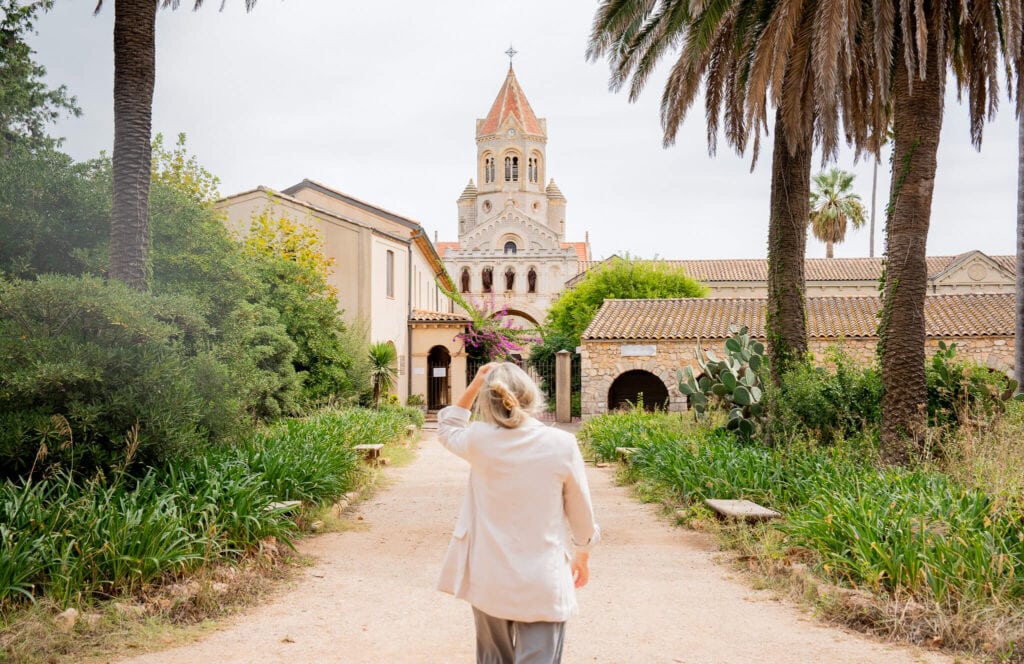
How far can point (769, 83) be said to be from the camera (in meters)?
12.0

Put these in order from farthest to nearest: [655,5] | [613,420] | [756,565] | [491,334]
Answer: [491,334] → [613,420] → [655,5] → [756,565]

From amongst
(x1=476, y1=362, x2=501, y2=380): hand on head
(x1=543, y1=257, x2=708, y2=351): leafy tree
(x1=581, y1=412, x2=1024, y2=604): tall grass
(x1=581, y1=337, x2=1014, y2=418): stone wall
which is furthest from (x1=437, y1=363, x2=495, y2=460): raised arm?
(x1=543, y1=257, x2=708, y2=351): leafy tree

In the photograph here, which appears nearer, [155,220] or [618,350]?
[155,220]

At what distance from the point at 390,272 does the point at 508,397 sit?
27.3 meters

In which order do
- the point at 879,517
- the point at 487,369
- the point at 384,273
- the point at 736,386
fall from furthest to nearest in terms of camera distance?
1. the point at 384,273
2. the point at 736,386
3. the point at 879,517
4. the point at 487,369

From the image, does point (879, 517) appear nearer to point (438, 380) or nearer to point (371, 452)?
point (371, 452)

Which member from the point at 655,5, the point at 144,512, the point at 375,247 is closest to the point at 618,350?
the point at 375,247

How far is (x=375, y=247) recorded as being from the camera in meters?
28.0

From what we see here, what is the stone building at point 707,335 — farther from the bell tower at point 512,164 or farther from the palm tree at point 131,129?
the bell tower at point 512,164

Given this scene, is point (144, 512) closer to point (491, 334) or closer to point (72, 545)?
point (72, 545)

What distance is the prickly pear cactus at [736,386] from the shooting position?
13.3m

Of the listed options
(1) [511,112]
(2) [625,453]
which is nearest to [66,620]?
(2) [625,453]

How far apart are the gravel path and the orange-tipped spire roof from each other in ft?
238

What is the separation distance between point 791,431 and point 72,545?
9392 mm
